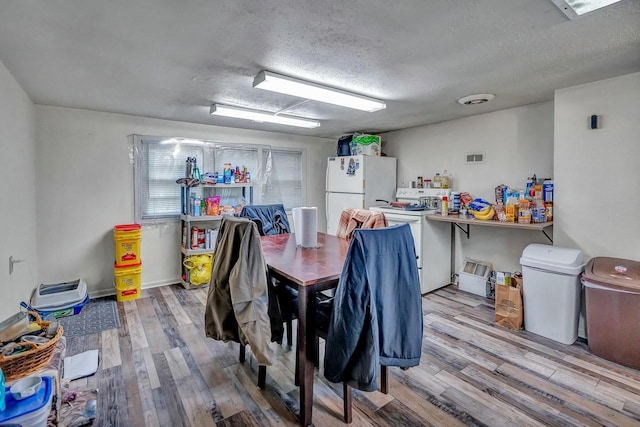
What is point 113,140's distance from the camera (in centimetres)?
378

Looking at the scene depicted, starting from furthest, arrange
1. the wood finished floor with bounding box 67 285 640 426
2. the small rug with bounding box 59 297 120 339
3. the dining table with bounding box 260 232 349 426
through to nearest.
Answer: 1. the small rug with bounding box 59 297 120 339
2. the wood finished floor with bounding box 67 285 640 426
3. the dining table with bounding box 260 232 349 426

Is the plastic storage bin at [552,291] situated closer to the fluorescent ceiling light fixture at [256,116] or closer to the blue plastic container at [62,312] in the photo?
the fluorescent ceiling light fixture at [256,116]

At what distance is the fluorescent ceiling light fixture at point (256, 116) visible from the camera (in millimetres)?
3389

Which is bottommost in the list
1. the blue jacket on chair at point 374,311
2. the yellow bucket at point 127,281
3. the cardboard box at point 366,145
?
the yellow bucket at point 127,281

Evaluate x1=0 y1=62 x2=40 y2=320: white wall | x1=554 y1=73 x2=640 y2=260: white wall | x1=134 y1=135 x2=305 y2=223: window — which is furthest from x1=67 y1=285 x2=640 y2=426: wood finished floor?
x1=134 y1=135 x2=305 y2=223: window

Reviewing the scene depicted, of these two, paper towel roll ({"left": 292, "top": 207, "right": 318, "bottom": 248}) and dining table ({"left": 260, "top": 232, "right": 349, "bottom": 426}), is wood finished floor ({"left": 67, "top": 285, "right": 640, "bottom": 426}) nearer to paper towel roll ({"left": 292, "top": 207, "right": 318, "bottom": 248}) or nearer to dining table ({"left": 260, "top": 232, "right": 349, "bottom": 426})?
dining table ({"left": 260, "top": 232, "right": 349, "bottom": 426})

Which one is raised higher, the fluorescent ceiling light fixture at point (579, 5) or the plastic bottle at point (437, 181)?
the fluorescent ceiling light fixture at point (579, 5)

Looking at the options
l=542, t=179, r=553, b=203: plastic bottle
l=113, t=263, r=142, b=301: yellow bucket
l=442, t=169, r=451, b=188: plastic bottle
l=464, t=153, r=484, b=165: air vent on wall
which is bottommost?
l=113, t=263, r=142, b=301: yellow bucket

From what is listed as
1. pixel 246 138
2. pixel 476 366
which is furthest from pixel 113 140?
pixel 476 366

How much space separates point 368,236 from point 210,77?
6.12 ft

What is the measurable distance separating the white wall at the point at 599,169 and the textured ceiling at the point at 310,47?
0.67 feet

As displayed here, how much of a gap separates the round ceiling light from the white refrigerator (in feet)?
5.13

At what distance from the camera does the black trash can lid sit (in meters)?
2.26

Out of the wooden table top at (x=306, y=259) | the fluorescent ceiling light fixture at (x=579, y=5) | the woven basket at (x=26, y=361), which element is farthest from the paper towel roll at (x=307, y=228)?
the fluorescent ceiling light fixture at (x=579, y=5)
